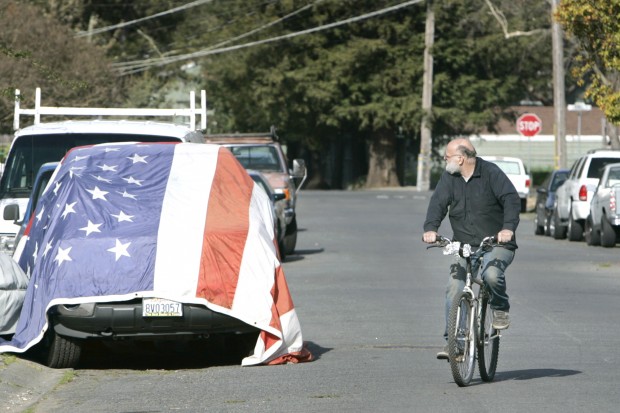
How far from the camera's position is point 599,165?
2970 cm

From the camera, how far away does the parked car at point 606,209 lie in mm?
26438

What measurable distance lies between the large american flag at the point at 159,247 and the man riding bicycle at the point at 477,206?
5.29 feet

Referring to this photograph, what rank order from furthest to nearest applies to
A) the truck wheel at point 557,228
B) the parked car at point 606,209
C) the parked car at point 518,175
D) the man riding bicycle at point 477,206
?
the parked car at point 518,175, the truck wheel at point 557,228, the parked car at point 606,209, the man riding bicycle at point 477,206

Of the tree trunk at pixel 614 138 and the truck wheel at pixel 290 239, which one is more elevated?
the tree trunk at pixel 614 138

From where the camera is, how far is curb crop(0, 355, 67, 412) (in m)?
10.0

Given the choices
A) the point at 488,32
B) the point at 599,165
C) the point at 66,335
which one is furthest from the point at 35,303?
the point at 488,32

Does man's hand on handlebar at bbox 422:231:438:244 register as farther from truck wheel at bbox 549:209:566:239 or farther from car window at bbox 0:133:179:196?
truck wheel at bbox 549:209:566:239

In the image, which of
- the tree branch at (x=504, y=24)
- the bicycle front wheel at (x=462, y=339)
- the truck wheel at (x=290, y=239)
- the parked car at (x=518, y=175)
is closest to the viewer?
the bicycle front wheel at (x=462, y=339)

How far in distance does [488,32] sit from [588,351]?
53.9 metres

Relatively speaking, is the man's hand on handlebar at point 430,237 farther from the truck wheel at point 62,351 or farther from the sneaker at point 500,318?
the truck wheel at point 62,351

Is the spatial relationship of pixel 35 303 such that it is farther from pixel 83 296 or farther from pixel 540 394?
pixel 540 394

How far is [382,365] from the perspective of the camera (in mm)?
11633

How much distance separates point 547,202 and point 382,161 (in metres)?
33.9

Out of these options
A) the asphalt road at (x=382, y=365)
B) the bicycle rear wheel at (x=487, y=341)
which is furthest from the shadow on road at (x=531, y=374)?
the bicycle rear wheel at (x=487, y=341)
